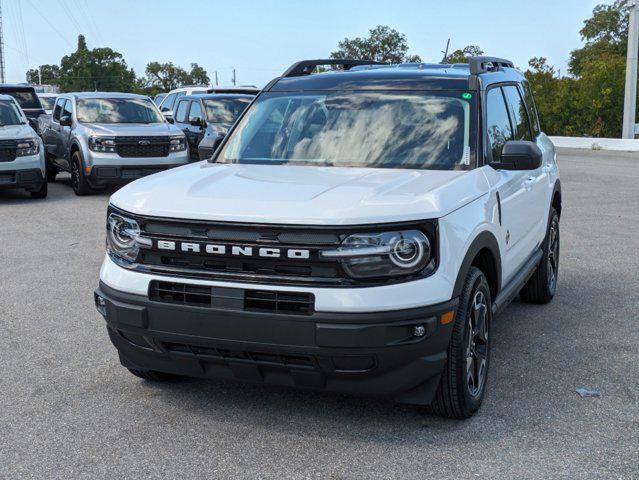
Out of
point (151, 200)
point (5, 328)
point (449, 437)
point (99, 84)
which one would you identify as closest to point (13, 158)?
point (5, 328)

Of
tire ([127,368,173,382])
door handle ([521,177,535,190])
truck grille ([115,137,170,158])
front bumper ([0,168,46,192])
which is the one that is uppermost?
door handle ([521,177,535,190])

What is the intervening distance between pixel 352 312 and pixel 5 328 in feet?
11.6

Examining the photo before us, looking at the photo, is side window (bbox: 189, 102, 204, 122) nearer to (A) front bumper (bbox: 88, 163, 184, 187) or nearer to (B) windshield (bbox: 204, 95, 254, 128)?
(B) windshield (bbox: 204, 95, 254, 128)

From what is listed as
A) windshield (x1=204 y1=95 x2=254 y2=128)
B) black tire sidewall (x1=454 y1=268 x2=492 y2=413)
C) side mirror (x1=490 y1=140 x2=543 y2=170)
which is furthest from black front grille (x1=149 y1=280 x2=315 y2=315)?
windshield (x1=204 y1=95 x2=254 y2=128)

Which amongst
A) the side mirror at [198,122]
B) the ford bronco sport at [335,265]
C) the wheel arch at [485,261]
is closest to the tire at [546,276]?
the ford bronco sport at [335,265]

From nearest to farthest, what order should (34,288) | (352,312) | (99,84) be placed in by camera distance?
(352,312), (34,288), (99,84)

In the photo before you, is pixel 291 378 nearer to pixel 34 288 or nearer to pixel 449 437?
pixel 449 437

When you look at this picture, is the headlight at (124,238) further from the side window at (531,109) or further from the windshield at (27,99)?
the windshield at (27,99)

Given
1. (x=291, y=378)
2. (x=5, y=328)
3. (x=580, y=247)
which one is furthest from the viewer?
(x=580, y=247)

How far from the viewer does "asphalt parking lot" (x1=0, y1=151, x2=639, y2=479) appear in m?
3.90

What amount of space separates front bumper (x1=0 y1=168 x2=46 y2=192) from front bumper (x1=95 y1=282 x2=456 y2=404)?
10518 mm

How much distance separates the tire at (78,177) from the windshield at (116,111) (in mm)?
769

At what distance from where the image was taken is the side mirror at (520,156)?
4.81 meters

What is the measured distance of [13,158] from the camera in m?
13.9
